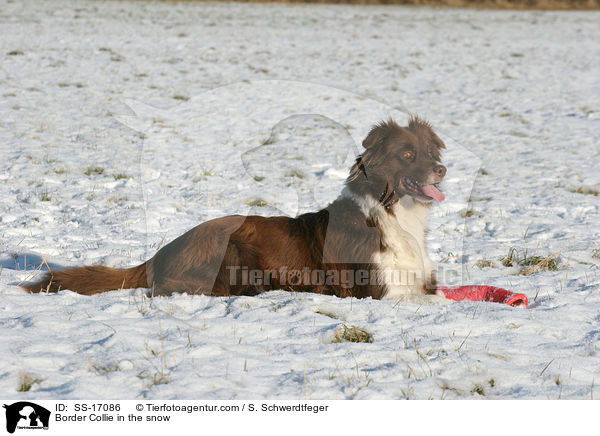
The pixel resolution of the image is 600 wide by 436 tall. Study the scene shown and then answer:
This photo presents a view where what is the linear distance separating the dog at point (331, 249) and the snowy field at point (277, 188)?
0.71ft

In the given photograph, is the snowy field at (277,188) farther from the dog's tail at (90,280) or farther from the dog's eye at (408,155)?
the dog's eye at (408,155)

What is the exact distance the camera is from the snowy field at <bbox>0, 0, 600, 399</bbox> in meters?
3.39

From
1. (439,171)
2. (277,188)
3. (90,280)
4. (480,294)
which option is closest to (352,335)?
(480,294)

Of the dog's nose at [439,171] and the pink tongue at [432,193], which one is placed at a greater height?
the dog's nose at [439,171]

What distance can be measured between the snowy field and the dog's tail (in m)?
0.13

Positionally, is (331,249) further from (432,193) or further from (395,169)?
(432,193)

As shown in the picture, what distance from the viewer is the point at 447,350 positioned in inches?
145

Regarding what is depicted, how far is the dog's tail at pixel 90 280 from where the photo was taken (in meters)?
4.54

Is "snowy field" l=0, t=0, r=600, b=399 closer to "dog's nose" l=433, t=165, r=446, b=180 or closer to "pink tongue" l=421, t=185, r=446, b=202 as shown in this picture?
"pink tongue" l=421, t=185, r=446, b=202

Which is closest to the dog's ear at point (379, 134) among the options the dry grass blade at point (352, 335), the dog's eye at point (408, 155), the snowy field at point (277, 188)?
the dog's eye at point (408, 155)

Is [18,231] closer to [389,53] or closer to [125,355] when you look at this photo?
[125,355]
